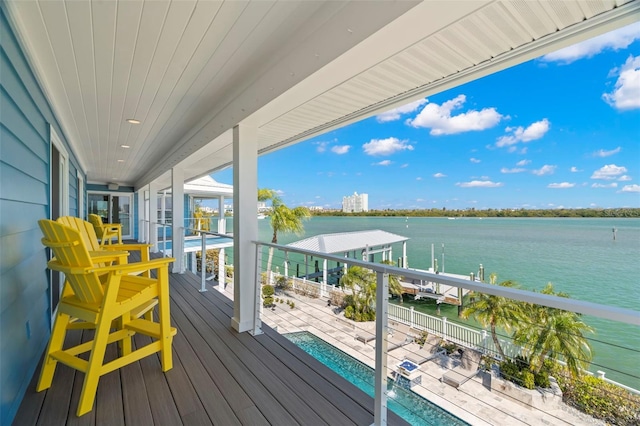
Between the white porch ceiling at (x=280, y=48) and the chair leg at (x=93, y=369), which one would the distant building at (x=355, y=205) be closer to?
the white porch ceiling at (x=280, y=48)

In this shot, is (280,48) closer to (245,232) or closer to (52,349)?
(245,232)

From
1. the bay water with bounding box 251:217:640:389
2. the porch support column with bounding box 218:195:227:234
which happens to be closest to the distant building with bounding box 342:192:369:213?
the bay water with bounding box 251:217:640:389

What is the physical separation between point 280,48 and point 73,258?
70.0 inches

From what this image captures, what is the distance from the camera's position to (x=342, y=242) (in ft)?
47.8

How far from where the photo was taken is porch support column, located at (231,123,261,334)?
2.80 meters

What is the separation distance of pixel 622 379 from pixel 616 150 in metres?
24.6

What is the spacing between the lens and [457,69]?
197 cm

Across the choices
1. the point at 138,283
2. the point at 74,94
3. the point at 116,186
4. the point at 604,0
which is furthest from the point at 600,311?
the point at 116,186

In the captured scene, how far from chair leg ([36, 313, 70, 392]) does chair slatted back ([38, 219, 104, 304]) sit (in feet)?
0.76

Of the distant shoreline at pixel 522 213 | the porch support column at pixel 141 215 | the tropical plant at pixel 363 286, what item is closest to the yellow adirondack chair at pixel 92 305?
the tropical plant at pixel 363 286

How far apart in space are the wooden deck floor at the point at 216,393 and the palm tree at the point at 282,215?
15161 mm

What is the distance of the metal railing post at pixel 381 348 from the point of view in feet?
5.06

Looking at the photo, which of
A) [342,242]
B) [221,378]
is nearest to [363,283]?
[221,378]

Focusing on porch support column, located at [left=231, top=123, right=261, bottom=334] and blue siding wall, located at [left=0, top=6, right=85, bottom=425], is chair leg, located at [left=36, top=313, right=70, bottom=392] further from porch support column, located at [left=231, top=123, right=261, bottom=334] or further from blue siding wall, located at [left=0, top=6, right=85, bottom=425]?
porch support column, located at [left=231, top=123, right=261, bottom=334]
